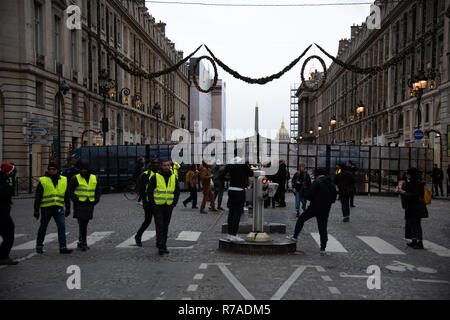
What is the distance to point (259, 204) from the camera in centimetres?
1050

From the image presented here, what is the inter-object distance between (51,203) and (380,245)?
272 inches

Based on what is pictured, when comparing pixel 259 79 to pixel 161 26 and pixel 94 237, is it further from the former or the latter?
pixel 161 26

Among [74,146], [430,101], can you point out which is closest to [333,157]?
[430,101]

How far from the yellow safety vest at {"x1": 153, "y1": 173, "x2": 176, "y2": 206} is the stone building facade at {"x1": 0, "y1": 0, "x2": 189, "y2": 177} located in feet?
26.3

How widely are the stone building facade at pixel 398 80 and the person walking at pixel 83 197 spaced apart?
1589 cm

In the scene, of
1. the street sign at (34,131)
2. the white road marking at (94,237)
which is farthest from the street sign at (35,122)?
the white road marking at (94,237)

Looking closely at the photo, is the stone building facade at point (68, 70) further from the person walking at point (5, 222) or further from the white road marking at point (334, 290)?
the white road marking at point (334, 290)

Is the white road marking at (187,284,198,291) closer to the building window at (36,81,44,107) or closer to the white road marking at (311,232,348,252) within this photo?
the white road marking at (311,232,348,252)

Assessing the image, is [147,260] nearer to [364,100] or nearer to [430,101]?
[430,101]

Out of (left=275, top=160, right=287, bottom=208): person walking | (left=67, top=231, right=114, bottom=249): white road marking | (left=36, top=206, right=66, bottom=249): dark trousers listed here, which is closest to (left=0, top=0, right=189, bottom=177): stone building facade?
(left=67, top=231, right=114, bottom=249): white road marking

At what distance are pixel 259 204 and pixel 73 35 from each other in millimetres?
32281

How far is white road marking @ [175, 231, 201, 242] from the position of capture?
12.1 m

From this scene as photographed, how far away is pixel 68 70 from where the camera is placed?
1432 inches
